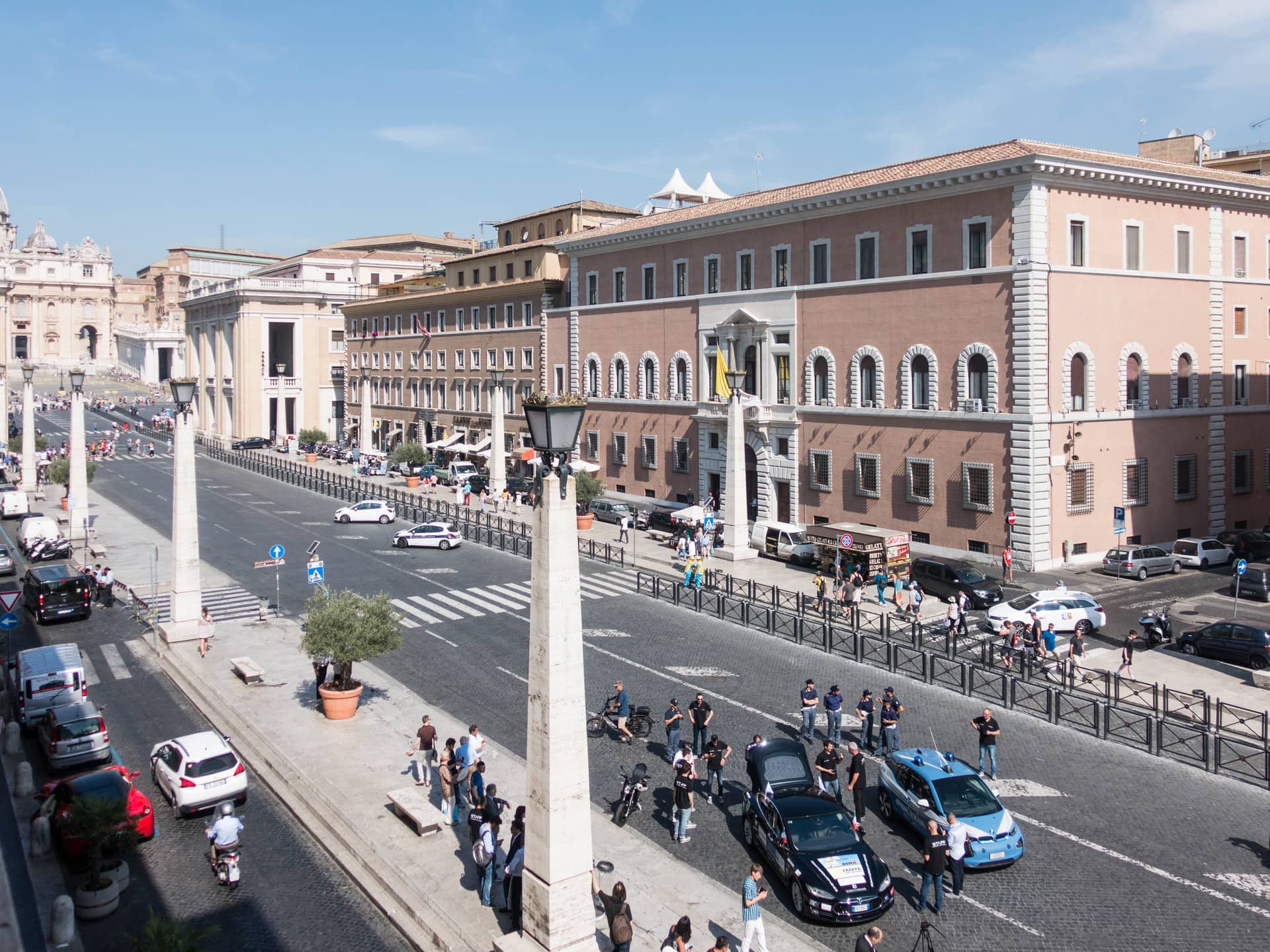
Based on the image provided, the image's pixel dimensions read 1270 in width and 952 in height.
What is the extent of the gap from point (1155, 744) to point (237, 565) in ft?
105

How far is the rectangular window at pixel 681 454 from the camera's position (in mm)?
51375

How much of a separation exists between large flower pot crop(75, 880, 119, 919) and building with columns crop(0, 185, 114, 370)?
170697 millimetres

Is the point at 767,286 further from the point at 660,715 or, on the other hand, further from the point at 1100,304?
the point at 660,715

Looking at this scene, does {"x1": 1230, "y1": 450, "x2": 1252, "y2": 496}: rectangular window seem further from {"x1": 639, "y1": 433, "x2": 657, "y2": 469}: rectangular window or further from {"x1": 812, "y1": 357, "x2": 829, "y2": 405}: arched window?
{"x1": 639, "y1": 433, "x2": 657, "y2": 469}: rectangular window

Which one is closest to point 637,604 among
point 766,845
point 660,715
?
point 660,715

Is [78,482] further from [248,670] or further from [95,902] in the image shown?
[95,902]

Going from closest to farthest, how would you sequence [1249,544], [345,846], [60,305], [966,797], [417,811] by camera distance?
[966,797]
[345,846]
[417,811]
[1249,544]
[60,305]

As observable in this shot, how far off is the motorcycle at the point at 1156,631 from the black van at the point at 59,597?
31.1m

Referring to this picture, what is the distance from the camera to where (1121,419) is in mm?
38062

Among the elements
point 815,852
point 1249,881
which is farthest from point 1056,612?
point 815,852

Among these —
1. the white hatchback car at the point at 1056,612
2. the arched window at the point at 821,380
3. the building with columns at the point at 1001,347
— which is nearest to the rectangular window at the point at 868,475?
the building with columns at the point at 1001,347

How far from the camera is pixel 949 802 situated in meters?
15.5

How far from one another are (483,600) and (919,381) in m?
18.6

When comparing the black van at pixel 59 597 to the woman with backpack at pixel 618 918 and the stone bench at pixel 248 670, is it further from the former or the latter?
the woman with backpack at pixel 618 918
